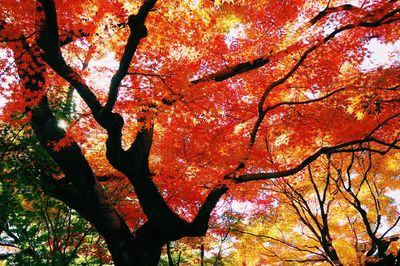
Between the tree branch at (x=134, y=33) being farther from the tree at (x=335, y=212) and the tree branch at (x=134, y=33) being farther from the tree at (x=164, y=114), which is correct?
the tree at (x=335, y=212)

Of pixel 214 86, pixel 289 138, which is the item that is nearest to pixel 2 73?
pixel 214 86

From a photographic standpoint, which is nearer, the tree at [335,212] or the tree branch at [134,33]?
the tree branch at [134,33]

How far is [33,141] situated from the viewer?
24.4 feet

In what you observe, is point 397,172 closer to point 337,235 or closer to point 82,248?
point 337,235

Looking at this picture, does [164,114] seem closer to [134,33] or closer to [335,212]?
[134,33]

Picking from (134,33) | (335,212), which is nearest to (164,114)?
(134,33)

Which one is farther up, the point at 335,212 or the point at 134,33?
the point at 335,212

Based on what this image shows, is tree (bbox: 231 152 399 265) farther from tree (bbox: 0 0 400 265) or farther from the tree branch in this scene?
the tree branch

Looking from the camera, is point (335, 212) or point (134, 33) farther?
point (335, 212)

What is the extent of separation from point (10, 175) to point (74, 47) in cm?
747

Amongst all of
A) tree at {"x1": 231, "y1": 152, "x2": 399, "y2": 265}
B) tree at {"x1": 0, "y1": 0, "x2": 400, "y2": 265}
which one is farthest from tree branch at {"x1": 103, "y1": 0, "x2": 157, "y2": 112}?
tree at {"x1": 231, "y1": 152, "x2": 399, "y2": 265}

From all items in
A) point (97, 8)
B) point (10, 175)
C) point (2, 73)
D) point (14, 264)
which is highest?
point (97, 8)

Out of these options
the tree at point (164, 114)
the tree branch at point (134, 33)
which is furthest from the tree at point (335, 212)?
the tree branch at point (134, 33)

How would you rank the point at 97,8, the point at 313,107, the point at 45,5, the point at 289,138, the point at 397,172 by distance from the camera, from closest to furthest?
the point at 45,5 → the point at 97,8 → the point at 313,107 → the point at 289,138 → the point at 397,172
